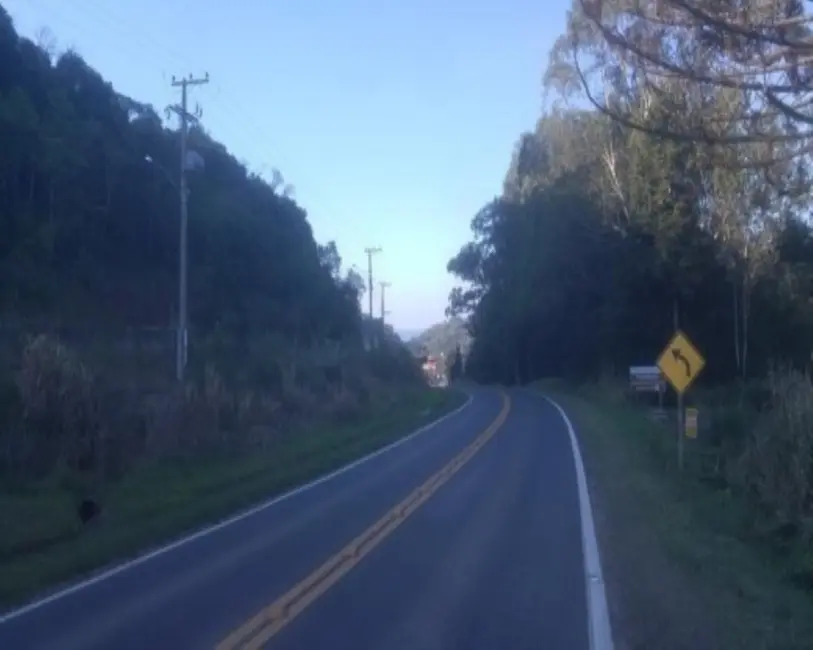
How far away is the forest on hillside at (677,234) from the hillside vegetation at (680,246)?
0.22ft

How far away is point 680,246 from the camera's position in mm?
53000

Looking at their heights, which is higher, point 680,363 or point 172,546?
point 680,363

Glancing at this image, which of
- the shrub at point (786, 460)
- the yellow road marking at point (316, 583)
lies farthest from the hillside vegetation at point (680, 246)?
the yellow road marking at point (316, 583)

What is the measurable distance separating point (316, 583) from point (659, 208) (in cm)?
3898

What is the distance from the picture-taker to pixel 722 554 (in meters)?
17.1

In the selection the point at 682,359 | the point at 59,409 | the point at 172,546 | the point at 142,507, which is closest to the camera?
the point at 172,546

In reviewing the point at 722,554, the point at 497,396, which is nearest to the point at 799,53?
the point at 722,554

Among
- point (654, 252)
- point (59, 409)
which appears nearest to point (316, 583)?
point (59, 409)

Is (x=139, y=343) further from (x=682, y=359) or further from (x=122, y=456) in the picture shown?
(x=682, y=359)

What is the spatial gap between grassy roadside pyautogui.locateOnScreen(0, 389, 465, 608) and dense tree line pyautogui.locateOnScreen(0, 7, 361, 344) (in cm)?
1086

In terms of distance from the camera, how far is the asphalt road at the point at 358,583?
1171 centimetres

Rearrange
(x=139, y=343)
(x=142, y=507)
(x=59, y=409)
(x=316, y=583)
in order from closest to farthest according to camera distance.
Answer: (x=316, y=583), (x=142, y=507), (x=59, y=409), (x=139, y=343)

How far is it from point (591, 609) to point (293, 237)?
6070 centimetres

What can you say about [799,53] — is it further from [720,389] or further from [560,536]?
[720,389]
